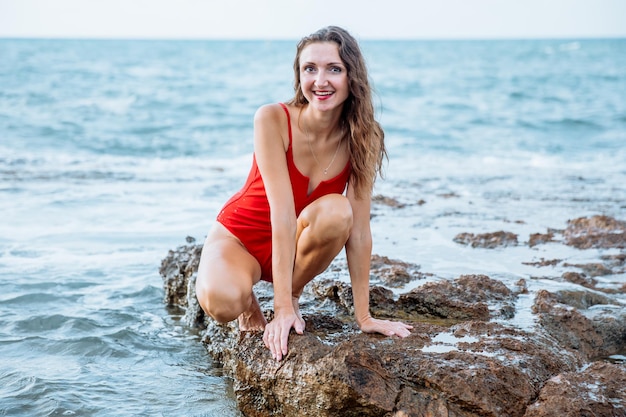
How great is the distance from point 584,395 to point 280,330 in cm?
136

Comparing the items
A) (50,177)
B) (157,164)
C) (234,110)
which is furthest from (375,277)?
(234,110)

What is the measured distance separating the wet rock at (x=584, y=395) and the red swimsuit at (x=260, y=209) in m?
1.46

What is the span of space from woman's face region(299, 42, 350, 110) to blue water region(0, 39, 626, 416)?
1.89ft

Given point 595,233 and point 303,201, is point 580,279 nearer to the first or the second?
point 595,233

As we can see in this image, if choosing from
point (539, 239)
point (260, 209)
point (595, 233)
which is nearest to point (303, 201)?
point (260, 209)

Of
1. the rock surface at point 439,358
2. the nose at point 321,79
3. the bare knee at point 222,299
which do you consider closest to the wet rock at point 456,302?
the rock surface at point 439,358

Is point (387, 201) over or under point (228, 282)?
under

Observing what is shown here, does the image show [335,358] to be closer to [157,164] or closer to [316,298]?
[316,298]

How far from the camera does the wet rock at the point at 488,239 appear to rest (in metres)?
6.48

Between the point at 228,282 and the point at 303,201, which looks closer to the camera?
the point at 228,282

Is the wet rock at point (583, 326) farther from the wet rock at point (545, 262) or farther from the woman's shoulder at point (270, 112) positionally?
the woman's shoulder at point (270, 112)

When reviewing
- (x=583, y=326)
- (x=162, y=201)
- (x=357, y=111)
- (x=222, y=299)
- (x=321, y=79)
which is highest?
(x=321, y=79)

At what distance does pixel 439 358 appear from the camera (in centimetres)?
321

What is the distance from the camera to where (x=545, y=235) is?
6801mm
